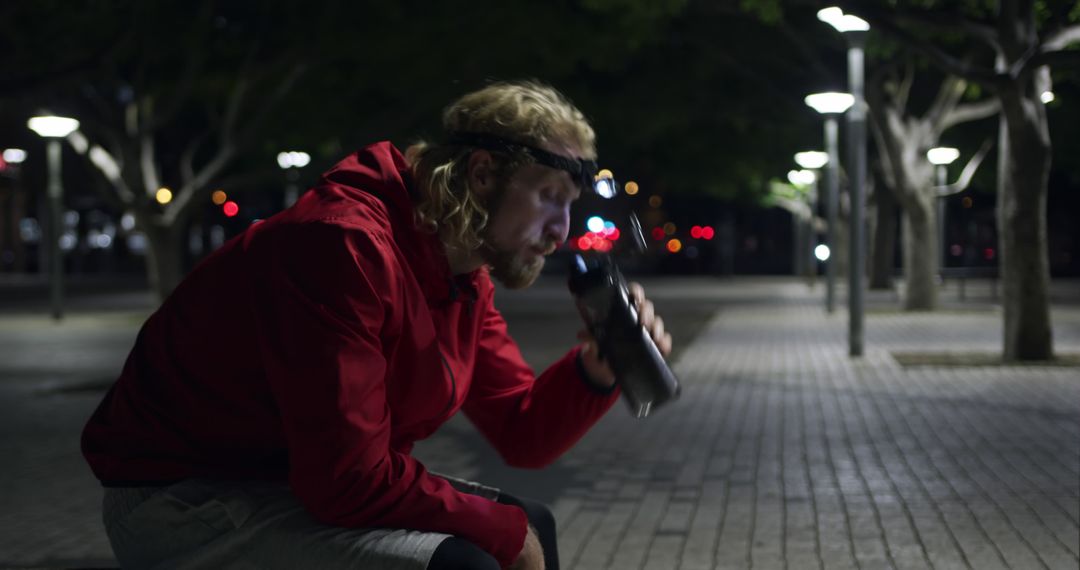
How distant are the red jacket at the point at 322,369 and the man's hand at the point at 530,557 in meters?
0.08

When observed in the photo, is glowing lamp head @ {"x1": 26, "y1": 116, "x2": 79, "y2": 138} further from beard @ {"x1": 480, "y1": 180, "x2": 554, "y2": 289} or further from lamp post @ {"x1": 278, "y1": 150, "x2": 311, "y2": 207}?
beard @ {"x1": 480, "y1": 180, "x2": 554, "y2": 289}

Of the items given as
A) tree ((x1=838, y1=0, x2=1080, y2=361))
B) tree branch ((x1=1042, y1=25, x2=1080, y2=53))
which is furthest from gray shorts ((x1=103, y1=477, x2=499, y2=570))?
tree branch ((x1=1042, y1=25, x2=1080, y2=53))

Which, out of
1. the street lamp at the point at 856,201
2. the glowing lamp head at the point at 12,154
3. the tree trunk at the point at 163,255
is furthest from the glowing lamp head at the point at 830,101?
the glowing lamp head at the point at 12,154

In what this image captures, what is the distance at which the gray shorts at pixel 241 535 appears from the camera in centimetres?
230

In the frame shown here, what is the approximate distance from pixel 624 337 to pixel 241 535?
2.31ft

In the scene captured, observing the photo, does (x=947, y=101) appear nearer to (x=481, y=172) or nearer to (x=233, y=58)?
(x=233, y=58)

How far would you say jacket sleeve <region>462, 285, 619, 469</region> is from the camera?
9.20 feet

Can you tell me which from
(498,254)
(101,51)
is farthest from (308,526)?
(101,51)

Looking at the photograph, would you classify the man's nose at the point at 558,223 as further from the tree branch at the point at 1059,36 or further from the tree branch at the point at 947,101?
the tree branch at the point at 947,101

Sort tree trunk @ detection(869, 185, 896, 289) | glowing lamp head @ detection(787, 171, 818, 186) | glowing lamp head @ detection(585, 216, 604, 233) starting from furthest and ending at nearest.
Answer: glowing lamp head @ detection(787, 171, 818, 186) → tree trunk @ detection(869, 185, 896, 289) → glowing lamp head @ detection(585, 216, 604, 233)

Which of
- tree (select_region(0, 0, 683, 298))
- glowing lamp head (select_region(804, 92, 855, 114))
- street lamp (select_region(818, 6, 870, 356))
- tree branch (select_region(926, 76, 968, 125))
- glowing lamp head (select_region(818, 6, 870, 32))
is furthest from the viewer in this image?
tree branch (select_region(926, 76, 968, 125))

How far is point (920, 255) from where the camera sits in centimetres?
2358

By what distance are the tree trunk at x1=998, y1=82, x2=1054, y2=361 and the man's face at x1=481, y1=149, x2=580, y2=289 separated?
11960mm

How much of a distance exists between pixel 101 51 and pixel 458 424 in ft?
46.3
